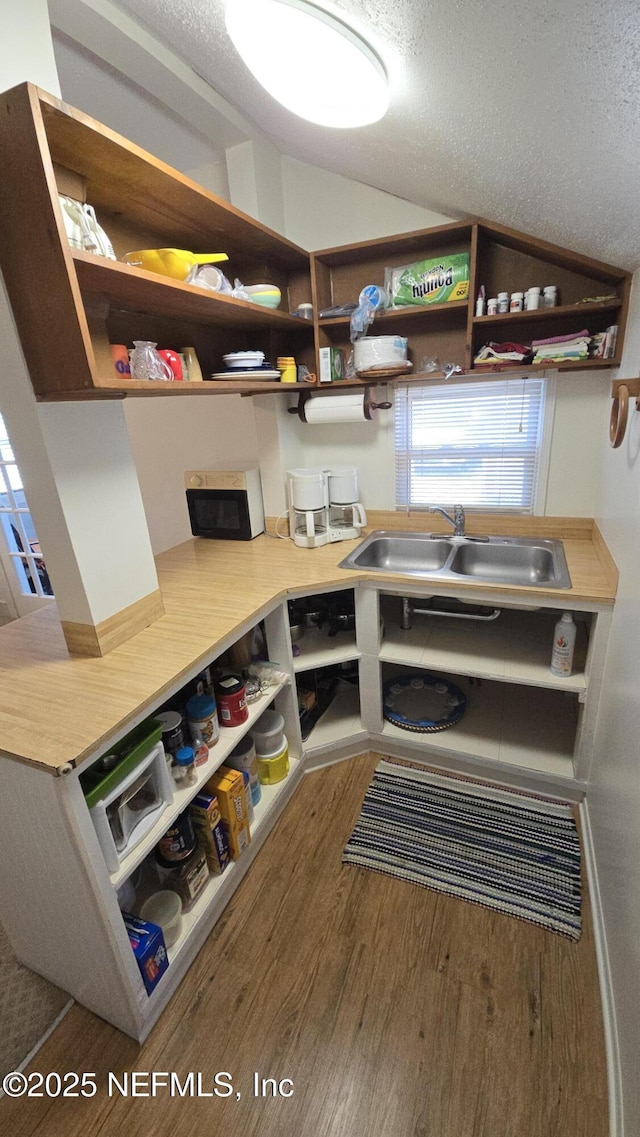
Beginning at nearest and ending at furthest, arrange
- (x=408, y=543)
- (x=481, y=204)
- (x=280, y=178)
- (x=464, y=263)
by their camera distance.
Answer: (x=481, y=204) → (x=464, y=263) → (x=280, y=178) → (x=408, y=543)

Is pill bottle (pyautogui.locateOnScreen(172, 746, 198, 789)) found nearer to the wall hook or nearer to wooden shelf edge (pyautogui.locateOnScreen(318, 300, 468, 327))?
the wall hook

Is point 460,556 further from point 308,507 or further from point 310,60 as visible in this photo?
point 310,60

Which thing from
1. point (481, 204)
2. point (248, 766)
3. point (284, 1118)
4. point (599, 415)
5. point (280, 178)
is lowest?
point (284, 1118)

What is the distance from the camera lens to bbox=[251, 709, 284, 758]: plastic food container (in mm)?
1691

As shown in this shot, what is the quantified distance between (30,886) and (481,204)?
89.1 inches

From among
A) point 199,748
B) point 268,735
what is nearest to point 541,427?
point 268,735

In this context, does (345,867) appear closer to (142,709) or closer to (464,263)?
(142,709)

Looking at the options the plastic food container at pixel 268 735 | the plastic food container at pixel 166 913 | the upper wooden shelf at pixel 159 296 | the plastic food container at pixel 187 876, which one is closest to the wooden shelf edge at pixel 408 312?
the upper wooden shelf at pixel 159 296

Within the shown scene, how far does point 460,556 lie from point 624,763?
97 centimetres

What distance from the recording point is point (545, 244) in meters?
1.54

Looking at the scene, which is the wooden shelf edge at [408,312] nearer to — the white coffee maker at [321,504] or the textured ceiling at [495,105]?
the textured ceiling at [495,105]

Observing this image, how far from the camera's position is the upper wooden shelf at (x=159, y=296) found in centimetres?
94

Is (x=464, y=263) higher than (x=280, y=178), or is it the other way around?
(x=280, y=178)

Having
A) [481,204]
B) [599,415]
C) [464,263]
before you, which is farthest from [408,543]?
[481,204]
